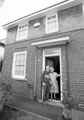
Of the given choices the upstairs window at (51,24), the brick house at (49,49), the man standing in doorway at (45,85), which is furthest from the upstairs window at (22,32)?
the man standing in doorway at (45,85)

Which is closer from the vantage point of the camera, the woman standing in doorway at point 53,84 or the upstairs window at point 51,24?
the woman standing in doorway at point 53,84

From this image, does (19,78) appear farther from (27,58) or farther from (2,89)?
(2,89)

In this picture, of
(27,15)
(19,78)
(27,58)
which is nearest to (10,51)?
(27,58)

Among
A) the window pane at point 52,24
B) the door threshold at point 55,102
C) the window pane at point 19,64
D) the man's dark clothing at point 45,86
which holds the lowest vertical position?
the door threshold at point 55,102

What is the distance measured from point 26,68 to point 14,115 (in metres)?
3.25

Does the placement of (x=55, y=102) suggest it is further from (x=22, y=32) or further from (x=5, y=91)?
(x=22, y=32)

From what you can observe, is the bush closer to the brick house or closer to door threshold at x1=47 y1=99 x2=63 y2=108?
the brick house

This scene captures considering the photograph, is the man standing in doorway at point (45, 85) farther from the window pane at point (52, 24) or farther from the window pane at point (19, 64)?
the window pane at point (52, 24)

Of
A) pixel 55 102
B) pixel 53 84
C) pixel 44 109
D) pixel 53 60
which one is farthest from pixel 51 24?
pixel 44 109

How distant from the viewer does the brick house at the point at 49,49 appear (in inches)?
177

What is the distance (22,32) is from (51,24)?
9.29 ft

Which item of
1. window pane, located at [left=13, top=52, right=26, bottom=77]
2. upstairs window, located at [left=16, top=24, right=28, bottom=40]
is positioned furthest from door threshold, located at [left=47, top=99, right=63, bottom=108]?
upstairs window, located at [left=16, top=24, right=28, bottom=40]

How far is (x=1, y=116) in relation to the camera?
3227 mm

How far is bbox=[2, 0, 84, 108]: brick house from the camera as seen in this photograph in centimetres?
448
